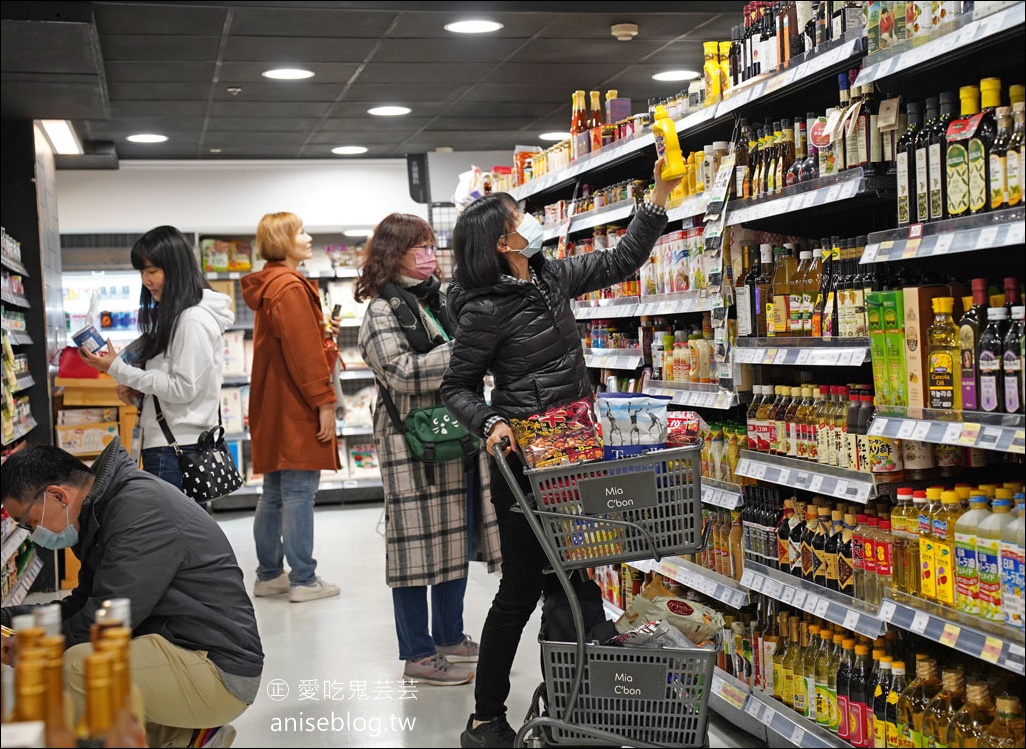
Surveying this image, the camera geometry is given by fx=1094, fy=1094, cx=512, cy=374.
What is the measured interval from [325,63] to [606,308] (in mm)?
2761

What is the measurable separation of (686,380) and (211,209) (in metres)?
6.92

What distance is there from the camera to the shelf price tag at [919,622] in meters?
2.64

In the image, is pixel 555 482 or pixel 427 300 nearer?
pixel 555 482

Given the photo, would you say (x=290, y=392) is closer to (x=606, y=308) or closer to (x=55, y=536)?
(x=606, y=308)

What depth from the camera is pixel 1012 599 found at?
2.39 m

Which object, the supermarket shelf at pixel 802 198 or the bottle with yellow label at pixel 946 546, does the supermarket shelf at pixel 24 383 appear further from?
the bottle with yellow label at pixel 946 546

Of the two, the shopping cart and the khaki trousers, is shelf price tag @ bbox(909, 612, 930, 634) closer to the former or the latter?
the shopping cart

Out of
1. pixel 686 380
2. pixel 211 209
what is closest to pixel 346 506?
pixel 211 209

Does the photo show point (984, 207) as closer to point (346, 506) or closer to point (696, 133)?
point (696, 133)

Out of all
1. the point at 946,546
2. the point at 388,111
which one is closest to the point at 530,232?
the point at 946,546

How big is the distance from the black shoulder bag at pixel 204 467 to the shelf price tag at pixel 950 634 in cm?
285

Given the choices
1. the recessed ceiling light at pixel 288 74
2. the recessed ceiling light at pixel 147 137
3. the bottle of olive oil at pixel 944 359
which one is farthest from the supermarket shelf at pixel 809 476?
the recessed ceiling light at pixel 147 137

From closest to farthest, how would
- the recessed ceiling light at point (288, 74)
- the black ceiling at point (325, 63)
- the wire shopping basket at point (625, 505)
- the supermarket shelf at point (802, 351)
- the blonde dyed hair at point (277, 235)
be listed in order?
the wire shopping basket at point (625, 505) < the supermarket shelf at point (802, 351) < the black ceiling at point (325, 63) < the blonde dyed hair at point (277, 235) < the recessed ceiling light at point (288, 74)

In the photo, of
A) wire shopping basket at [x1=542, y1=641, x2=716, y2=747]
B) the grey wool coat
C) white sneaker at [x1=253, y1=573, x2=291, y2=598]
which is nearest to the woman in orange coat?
white sneaker at [x1=253, y1=573, x2=291, y2=598]
